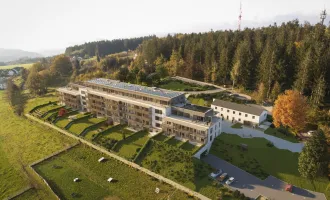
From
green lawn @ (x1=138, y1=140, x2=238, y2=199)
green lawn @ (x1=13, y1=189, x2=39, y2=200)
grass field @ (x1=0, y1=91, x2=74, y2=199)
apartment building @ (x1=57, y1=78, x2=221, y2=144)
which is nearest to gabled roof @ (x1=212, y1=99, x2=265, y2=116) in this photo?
apartment building @ (x1=57, y1=78, x2=221, y2=144)

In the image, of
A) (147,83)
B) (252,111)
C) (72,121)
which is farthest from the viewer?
(147,83)

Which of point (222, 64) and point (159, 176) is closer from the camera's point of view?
point (159, 176)

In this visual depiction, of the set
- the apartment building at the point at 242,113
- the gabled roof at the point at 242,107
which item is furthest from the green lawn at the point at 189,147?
the gabled roof at the point at 242,107

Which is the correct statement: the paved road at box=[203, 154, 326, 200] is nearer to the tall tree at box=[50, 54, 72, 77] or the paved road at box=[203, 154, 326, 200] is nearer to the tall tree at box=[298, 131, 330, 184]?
the tall tree at box=[298, 131, 330, 184]

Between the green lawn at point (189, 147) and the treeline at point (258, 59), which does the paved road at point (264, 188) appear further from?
the treeline at point (258, 59)

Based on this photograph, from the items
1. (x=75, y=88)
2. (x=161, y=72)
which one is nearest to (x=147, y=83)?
(x=161, y=72)

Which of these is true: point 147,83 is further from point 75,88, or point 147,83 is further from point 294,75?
point 294,75

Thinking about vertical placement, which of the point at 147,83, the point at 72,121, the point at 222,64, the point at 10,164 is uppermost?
the point at 222,64
